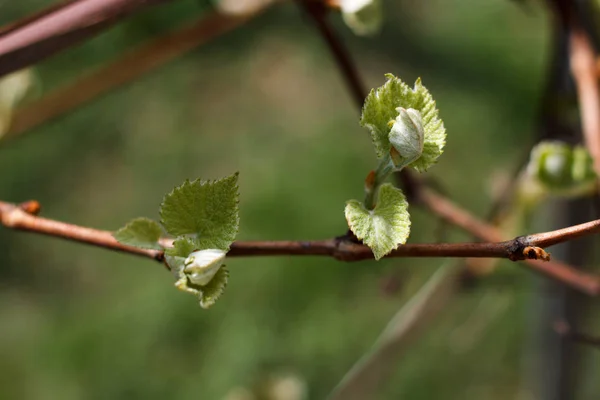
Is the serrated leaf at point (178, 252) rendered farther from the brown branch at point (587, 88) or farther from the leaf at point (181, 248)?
the brown branch at point (587, 88)

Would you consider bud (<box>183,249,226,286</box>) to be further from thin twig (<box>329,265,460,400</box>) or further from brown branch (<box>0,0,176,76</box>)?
thin twig (<box>329,265,460,400</box>)

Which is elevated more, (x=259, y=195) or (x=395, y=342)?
(x=395, y=342)

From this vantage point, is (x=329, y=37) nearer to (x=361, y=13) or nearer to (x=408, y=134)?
(x=361, y=13)

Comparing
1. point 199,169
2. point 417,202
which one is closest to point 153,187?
point 199,169

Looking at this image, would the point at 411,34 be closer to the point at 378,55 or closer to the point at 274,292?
the point at 378,55

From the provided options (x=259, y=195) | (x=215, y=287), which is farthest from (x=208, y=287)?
(x=259, y=195)

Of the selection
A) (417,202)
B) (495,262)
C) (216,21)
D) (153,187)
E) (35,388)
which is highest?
(216,21)

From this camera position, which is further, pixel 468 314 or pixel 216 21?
pixel 468 314
